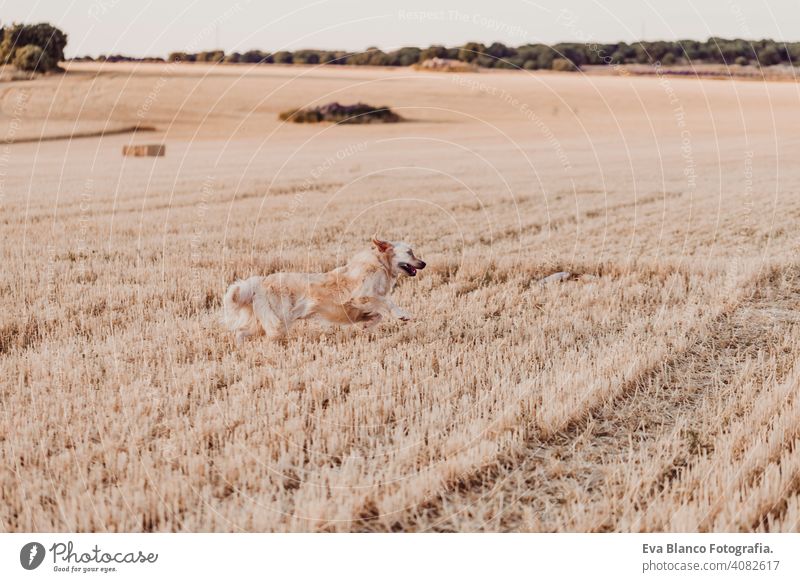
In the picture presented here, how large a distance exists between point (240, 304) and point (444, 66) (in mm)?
36841

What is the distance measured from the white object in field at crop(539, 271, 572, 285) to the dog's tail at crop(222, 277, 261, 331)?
4.41 m

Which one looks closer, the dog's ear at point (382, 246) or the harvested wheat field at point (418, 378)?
the harvested wheat field at point (418, 378)

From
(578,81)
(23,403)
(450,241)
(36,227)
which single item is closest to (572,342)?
(23,403)

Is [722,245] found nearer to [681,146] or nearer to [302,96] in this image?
[681,146]

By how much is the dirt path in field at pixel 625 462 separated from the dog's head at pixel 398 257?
2372 mm

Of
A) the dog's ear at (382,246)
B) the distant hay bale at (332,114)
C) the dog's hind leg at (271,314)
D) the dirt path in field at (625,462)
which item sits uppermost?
the distant hay bale at (332,114)

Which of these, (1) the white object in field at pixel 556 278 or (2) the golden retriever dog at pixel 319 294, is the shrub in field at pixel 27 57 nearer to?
(1) the white object in field at pixel 556 278

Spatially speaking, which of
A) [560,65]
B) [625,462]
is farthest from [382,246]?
[560,65]

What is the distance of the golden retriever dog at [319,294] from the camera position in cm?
774

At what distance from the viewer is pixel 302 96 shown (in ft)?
183

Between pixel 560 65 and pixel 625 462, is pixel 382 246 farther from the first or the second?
pixel 560 65
